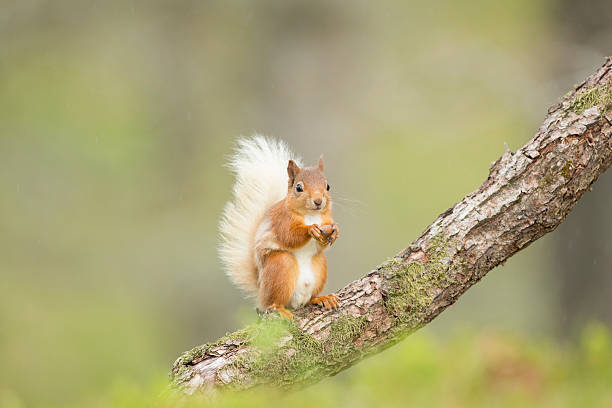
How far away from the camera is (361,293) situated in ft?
7.01

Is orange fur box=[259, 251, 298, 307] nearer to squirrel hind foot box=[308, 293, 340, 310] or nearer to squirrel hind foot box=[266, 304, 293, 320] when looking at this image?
squirrel hind foot box=[266, 304, 293, 320]

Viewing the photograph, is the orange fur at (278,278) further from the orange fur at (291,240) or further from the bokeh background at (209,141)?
the bokeh background at (209,141)

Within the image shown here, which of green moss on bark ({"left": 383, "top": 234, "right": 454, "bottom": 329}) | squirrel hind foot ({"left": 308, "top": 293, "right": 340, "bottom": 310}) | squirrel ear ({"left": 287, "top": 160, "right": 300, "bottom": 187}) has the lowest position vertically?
green moss on bark ({"left": 383, "top": 234, "right": 454, "bottom": 329})

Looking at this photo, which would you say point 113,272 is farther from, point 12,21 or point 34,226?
point 12,21

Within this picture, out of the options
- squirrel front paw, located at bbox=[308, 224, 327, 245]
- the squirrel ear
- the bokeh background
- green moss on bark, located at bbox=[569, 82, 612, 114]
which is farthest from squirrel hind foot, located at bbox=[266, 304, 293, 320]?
green moss on bark, located at bbox=[569, 82, 612, 114]

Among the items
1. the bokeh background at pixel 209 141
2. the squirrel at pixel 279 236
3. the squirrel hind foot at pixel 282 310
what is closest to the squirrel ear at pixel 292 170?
the squirrel at pixel 279 236

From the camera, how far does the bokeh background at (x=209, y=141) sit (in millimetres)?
5266

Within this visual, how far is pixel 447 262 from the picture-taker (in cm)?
206

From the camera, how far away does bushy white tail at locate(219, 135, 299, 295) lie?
104 inches

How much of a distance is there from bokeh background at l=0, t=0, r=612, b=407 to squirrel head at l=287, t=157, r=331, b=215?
3.28 feet

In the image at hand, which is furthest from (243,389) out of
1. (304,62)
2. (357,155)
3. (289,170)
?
(357,155)

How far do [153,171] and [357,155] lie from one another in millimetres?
2416

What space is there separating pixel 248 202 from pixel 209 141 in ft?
16.7

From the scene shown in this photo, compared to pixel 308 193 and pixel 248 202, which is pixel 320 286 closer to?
pixel 308 193
